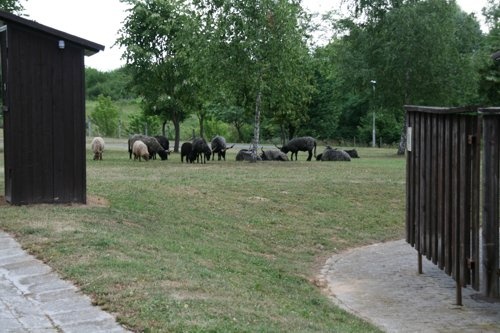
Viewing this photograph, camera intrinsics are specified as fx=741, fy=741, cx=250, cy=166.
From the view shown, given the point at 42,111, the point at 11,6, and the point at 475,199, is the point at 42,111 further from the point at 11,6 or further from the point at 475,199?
the point at 11,6

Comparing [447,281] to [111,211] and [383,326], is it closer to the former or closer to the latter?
[383,326]

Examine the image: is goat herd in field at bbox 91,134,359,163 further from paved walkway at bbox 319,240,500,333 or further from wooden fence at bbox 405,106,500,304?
wooden fence at bbox 405,106,500,304

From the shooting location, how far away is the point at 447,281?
37.5ft

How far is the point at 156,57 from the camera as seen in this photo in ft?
133

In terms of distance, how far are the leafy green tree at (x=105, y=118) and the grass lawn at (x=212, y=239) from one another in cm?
4259

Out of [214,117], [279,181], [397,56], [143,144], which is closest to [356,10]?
[397,56]

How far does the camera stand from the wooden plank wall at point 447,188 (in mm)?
8969

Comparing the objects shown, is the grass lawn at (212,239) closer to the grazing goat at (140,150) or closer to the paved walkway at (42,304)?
the paved walkway at (42,304)

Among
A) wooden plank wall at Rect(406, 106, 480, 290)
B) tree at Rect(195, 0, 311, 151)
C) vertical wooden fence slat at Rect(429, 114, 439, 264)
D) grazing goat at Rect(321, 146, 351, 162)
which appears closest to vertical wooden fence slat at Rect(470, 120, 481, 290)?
wooden plank wall at Rect(406, 106, 480, 290)

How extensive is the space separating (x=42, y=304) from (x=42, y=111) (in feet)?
23.6

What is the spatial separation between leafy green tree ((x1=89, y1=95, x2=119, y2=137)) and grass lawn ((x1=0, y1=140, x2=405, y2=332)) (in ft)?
140

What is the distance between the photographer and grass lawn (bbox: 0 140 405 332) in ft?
23.6

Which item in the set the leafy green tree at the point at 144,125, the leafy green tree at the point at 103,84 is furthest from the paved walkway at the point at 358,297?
the leafy green tree at the point at 103,84

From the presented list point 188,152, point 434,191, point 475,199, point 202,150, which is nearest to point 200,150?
point 202,150
